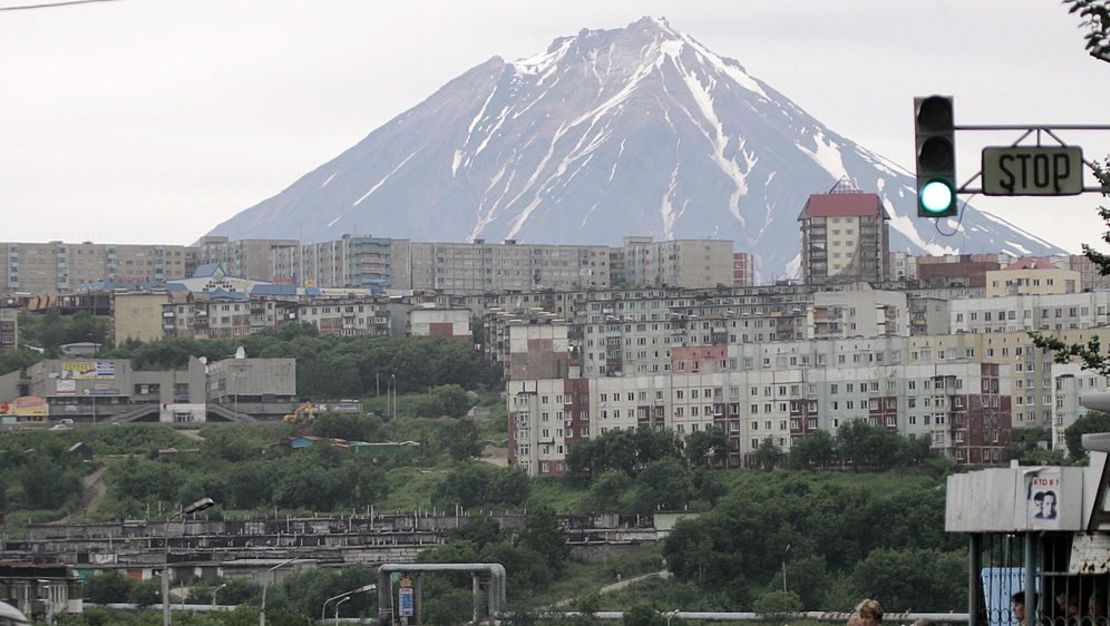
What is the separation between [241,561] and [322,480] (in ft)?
69.1

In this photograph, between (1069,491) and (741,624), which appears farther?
(741,624)

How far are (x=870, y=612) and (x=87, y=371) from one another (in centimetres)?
16290

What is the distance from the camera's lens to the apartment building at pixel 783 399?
5861 inches

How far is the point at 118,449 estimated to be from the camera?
159875 millimetres

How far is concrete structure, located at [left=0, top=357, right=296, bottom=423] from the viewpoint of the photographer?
179 m

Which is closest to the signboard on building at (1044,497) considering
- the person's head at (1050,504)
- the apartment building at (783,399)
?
the person's head at (1050,504)

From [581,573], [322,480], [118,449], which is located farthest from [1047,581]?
[118,449]

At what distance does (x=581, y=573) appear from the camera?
122m

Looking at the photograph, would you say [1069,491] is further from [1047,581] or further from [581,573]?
[581,573]

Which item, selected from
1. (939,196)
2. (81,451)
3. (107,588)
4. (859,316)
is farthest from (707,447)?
(939,196)

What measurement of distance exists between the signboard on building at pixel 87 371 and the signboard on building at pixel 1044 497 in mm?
160493

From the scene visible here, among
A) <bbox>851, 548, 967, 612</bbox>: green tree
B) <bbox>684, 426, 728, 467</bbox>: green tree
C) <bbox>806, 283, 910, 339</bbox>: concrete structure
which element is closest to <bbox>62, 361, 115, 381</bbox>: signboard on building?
<bbox>806, 283, 910, 339</bbox>: concrete structure

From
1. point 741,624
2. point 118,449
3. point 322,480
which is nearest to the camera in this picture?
point 741,624

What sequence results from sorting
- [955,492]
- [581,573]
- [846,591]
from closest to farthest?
[955,492] < [846,591] < [581,573]
